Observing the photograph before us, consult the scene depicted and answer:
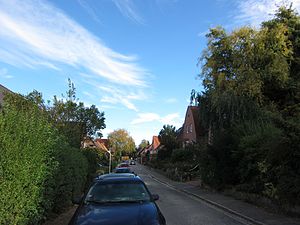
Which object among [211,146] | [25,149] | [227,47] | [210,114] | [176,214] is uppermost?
[227,47]

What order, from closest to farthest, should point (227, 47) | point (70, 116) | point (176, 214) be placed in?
point (176, 214) < point (70, 116) < point (227, 47)

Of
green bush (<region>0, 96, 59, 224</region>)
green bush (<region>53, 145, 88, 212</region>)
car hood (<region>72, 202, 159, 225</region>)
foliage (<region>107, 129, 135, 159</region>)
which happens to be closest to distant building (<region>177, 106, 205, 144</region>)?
green bush (<region>53, 145, 88, 212</region>)

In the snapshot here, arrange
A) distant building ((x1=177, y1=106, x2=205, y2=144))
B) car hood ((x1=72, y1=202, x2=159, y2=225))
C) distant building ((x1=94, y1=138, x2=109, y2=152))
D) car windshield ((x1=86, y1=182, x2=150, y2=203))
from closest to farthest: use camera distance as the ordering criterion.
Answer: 1. car hood ((x1=72, y1=202, x2=159, y2=225))
2. car windshield ((x1=86, y1=182, x2=150, y2=203))
3. distant building ((x1=177, y1=106, x2=205, y2=144))
4. distant building ((x1=94, y1=138, x2=109, y2=152))

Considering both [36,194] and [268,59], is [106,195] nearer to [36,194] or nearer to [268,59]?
[36,194]

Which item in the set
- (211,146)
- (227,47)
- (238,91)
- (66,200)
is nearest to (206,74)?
(227,47)

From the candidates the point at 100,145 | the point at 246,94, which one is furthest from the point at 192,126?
the point at 100,145

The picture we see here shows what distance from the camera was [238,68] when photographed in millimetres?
32062

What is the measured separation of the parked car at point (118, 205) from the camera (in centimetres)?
688

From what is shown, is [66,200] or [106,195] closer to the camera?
[106,195]

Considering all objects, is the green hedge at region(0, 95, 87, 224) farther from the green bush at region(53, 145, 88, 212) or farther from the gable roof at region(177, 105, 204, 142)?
the gable roof at region(177, 105, 204, 142)

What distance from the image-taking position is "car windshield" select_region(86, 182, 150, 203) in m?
8.45

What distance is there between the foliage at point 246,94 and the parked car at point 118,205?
9.63 metres

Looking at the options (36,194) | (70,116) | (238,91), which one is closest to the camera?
(36,194)

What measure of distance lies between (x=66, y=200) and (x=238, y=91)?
19.5 metres
